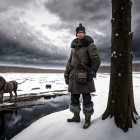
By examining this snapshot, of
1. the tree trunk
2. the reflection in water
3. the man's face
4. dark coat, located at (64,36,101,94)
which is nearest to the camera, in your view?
the tree trunk

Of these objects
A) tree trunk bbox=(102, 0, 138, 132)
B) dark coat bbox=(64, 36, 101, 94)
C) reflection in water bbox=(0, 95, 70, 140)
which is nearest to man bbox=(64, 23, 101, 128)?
dark coat bbox=(64, 36, 101, 94)

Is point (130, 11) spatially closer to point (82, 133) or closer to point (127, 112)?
point (127, 112)

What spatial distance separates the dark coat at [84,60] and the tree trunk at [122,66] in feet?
1.34

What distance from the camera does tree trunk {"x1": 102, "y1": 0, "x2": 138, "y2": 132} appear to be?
10.8 ft

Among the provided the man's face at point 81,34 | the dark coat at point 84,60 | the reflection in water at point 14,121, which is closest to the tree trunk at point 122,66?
the dark coat at point 84,60

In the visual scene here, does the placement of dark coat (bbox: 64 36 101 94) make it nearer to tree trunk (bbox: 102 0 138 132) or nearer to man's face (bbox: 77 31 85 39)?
man's face (bbox: 77 31 85 39)

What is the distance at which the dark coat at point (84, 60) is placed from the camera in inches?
142

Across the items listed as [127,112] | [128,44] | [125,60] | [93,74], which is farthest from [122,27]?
[127,112]

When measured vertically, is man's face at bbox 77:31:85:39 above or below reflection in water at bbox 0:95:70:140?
above

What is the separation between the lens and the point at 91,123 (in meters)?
3.75

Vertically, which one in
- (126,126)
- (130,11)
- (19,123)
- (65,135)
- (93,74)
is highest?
(130,11)

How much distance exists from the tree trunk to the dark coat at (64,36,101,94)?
1.34 ft

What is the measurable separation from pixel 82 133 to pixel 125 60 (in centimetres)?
162

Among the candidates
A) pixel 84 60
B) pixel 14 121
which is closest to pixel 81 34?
pixel 84 60
